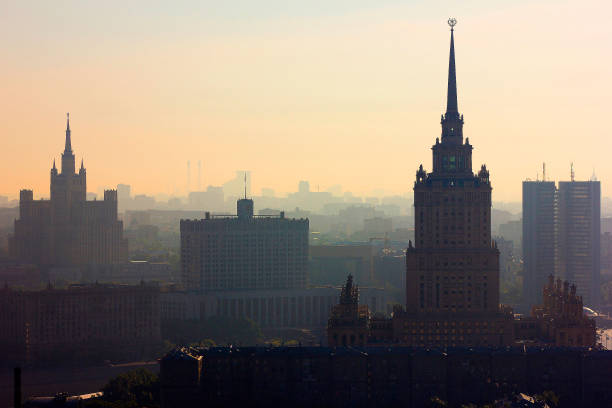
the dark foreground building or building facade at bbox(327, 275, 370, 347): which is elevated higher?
building facade at bbox(327, 275, 370, 347)

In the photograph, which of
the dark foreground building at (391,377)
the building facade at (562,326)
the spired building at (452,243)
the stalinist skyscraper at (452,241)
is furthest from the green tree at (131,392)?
the building facade at (562,326)

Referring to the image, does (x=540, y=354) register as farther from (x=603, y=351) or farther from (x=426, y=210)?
(x=426, y=210)

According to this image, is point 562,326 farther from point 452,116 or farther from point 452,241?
point 452,116

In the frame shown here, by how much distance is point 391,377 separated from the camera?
156 m

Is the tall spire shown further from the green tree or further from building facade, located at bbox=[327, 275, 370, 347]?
the green tree

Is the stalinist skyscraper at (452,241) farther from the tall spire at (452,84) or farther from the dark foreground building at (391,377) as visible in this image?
the dark foreground building at (391,377)

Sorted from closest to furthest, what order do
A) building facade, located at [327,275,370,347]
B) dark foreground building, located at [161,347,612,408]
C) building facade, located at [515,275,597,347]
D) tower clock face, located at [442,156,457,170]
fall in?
dark foreground building, located at [161,347,612,408], building facade, located at [327,275,370,347], building facade, located at [515,275,597,347], tower clock face, located at [442,156,457,170]

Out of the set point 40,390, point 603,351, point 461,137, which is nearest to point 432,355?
point 603,351

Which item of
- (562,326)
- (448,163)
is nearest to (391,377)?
(562,326)

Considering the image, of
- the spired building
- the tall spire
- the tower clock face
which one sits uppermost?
the tall spire

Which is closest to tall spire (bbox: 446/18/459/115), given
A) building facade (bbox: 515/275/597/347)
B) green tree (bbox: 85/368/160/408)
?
building facade (bbox: 515/275/597/347)

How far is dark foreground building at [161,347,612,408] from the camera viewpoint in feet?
509

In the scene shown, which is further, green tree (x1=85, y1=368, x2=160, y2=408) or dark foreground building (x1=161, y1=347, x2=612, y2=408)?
green tree (x1=85, y1=368, x2=160, y2=408)

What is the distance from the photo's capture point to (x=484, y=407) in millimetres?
146750
